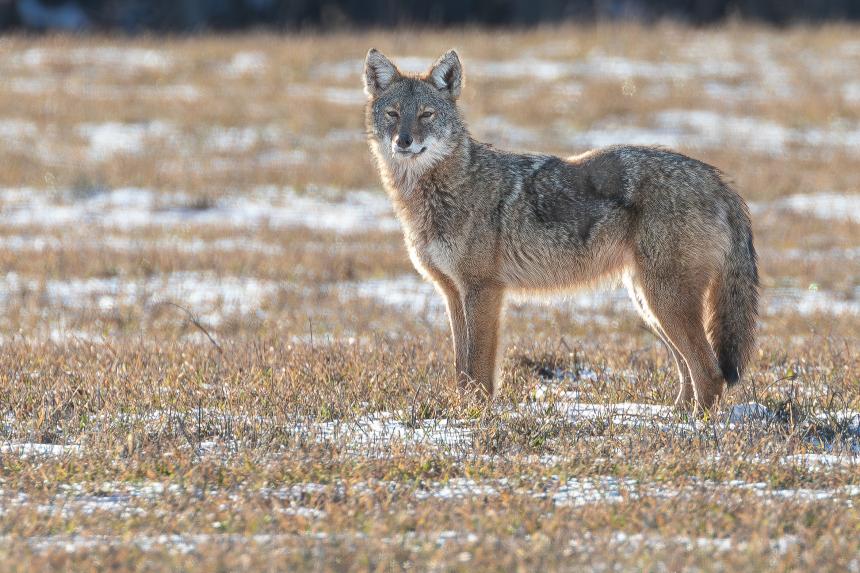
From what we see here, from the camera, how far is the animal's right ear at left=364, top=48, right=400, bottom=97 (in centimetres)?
738

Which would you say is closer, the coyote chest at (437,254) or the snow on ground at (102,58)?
the coyote chest at (437,254)

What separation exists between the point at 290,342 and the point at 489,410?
7.97 ft

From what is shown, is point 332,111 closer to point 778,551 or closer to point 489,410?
point 489,410

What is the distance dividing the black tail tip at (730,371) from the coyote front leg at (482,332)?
1.40 meters

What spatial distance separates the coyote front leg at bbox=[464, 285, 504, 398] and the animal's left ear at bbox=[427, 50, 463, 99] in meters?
1.46

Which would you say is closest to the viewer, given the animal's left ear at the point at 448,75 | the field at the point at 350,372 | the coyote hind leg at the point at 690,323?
the field at the point at 350,372

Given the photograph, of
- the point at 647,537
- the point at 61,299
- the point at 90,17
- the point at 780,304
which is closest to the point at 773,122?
the point at 780,304

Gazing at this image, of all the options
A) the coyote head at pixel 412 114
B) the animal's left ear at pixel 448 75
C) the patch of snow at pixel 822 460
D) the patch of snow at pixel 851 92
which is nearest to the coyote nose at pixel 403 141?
the coyote head at pixel 412 114

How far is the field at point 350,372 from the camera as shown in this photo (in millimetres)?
4379

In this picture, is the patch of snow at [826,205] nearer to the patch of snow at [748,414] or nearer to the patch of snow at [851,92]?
the patch of snow at [851,92]

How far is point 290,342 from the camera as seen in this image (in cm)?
812

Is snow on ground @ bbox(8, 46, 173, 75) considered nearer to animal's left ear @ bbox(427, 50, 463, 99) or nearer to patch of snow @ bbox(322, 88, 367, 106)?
patch of snow @ bbox(322, 88, 367, 106)

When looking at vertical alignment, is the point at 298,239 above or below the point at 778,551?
below

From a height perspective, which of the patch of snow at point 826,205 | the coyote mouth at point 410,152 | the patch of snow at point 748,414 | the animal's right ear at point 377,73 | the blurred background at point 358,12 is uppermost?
the blurred background at point 358,12
